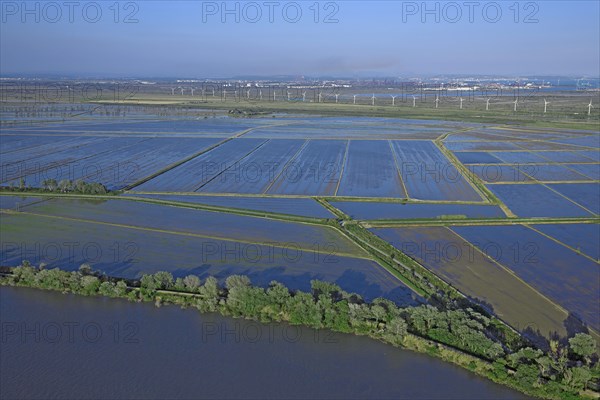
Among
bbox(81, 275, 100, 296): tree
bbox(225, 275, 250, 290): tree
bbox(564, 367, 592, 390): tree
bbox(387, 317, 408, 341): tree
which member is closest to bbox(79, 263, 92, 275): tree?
bbox(81, 275, 100, 296): tree

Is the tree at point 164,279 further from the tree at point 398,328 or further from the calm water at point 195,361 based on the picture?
the tree at point 398,328

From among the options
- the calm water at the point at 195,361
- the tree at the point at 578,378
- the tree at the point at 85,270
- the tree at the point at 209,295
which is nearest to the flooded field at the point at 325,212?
the tree at the point at 85,270

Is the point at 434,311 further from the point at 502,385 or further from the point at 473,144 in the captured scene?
the point at 473,144

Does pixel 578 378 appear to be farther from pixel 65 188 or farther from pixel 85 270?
pixel 65 188

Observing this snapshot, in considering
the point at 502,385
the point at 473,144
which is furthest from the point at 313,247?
the point at 473,144

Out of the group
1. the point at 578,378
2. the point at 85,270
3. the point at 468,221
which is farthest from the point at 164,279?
the point at 468,221

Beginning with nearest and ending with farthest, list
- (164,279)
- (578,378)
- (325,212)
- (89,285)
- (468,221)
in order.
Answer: (578,378)
(89,285)
(164,279)
(468,221)
(325,212)
